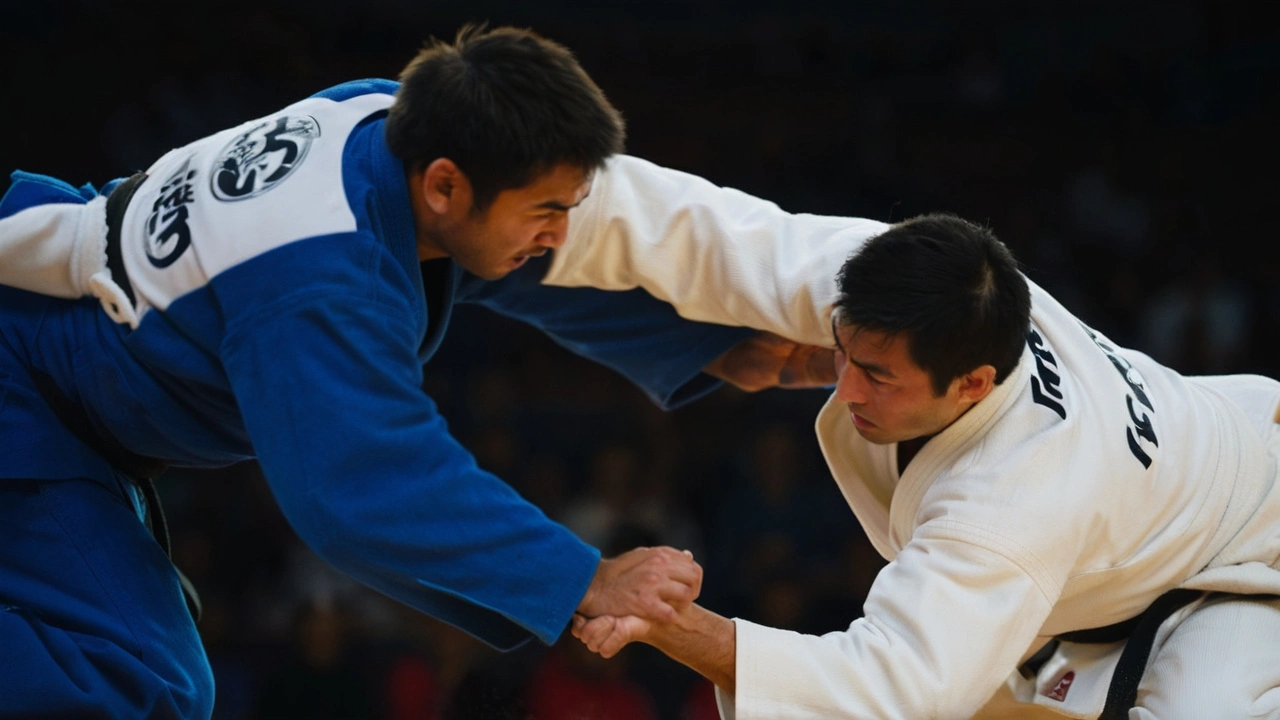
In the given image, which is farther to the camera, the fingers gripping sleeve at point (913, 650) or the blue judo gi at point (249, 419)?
the fingers gripping sleeve at point (913, 650)

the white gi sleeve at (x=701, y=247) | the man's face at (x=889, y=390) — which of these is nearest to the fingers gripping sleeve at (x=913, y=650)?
the man's face at (x=889, y=390)

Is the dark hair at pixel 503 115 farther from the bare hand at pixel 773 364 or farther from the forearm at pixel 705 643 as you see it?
the bare hand at pixel 773 364

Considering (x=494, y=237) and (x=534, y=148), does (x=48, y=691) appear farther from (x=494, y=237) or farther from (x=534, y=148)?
(x=534, y=148)

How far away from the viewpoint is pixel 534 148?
5.95 feet

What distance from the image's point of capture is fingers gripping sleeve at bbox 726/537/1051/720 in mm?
1874

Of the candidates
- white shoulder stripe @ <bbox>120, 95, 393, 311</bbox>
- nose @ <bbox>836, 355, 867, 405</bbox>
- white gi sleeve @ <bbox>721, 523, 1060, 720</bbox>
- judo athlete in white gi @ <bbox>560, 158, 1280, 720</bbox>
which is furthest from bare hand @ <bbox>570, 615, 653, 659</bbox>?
white shoulder stripe @ <bbox>120, 95, 393, 311</bbox>

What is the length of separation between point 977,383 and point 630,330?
30.0 inches

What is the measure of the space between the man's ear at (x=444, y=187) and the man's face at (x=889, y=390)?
643 mm

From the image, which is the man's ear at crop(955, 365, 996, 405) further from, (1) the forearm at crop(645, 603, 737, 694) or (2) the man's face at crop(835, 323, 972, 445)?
(1) the forearm at crop(645, 603, 737, 694)

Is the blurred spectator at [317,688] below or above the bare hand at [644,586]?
below

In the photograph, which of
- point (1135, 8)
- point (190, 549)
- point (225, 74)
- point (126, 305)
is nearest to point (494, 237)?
point (126, 305)

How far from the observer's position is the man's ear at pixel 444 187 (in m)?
1.87

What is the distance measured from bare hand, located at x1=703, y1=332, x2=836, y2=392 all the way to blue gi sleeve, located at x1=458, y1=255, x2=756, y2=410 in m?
0.05

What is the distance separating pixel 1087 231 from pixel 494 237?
4760 mm
